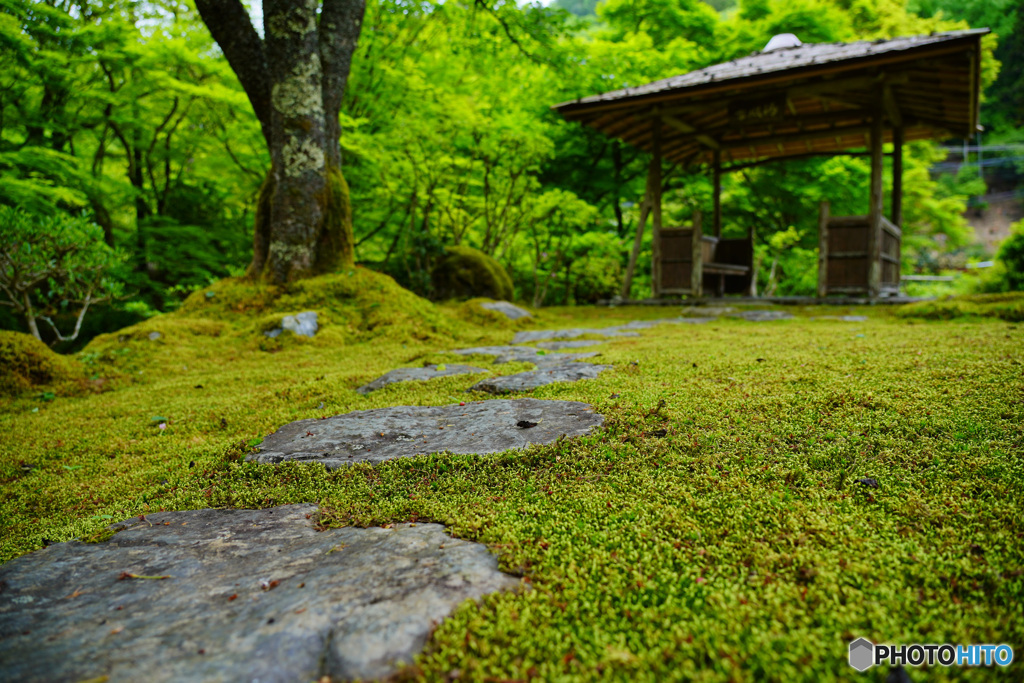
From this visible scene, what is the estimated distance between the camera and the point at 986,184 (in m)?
27.7

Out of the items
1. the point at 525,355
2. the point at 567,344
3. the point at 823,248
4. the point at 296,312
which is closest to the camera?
the point at 525,355

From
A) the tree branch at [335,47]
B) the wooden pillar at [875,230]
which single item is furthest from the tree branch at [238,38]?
the wooden pillar at [875,230]

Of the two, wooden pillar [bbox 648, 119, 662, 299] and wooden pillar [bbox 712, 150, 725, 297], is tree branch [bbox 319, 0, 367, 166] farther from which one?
wooden pillar [bbox 712, 150, 725, 297]

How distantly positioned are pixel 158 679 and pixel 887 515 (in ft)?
5.05

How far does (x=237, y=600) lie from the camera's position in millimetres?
1067

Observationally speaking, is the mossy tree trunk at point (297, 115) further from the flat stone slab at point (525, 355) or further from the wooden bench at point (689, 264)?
the wooden bench at point (689, 264)

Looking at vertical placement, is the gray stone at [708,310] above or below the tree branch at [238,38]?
below

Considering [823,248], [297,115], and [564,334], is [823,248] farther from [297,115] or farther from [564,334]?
[297,115]

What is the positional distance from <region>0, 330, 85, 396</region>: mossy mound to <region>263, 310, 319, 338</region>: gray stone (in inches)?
60.2

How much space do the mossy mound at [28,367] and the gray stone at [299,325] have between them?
1530mm

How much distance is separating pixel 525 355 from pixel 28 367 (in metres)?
3.42

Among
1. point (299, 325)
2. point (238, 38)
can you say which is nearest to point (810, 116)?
point (238, 38)

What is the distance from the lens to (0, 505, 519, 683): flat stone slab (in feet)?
2.85

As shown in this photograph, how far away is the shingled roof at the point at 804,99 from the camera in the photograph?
21.0ft
